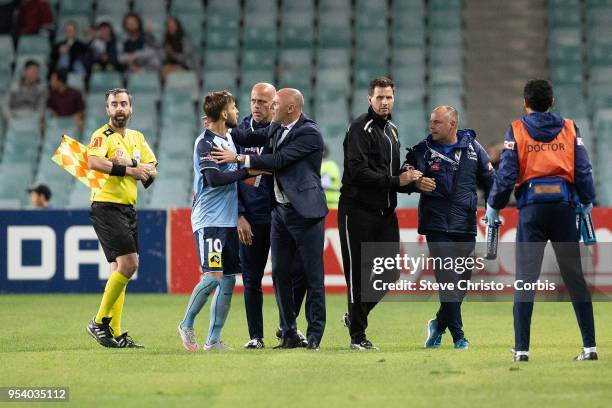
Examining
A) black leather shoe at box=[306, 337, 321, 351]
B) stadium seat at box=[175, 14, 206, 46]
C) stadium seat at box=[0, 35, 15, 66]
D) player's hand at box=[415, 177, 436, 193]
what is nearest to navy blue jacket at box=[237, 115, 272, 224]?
black leather shoe at box=[306, 337, 321, 351]

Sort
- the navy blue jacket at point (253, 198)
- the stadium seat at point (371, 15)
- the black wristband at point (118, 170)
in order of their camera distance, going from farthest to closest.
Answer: the stadium seat at point (371, 15) → the navy blue jacket at point (253, 198) → the black wristband at point (118, 170)

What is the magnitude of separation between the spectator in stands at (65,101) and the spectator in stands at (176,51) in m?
1.56

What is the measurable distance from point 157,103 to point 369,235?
39.1 feet

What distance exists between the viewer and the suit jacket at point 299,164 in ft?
34.4

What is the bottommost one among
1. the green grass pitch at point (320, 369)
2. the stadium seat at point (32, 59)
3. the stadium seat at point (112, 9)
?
the green grass pitch at point (320, 369)

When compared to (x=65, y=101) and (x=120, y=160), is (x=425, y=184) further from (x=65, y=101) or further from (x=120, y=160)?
(x=65, y=101)

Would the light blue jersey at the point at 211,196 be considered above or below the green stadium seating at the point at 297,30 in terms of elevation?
below

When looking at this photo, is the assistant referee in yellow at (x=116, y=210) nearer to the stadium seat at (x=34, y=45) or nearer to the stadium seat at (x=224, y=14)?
the stadium seat at (x=224, y=14)

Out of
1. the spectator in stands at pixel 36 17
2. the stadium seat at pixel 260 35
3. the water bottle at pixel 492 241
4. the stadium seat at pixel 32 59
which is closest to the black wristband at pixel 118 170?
the water bottle at pixel 492 241

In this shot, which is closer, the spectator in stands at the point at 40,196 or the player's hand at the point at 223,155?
the player's hand at the point at 223,155

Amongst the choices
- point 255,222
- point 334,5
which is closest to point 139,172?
point 255,222

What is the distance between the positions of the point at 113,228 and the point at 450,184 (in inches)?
111

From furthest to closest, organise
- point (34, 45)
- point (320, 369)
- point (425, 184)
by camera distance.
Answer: point (34, 45) → point (425, 184) → point (320, 369)

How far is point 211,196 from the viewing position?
10.6 m
